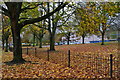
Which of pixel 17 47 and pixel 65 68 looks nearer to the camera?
pixel 65 68

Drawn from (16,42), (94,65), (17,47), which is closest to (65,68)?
(94,65)

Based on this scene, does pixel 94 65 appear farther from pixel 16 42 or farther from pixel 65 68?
pixel 16 42

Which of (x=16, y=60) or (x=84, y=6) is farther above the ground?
(x=84, y=6)

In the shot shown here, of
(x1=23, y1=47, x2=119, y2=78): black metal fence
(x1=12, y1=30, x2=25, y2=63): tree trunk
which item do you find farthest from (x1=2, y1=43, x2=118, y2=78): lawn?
(x1=12, y1=30, x2=25, y2=63): tree trunk

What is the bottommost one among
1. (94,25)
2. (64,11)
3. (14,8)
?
(94,25)

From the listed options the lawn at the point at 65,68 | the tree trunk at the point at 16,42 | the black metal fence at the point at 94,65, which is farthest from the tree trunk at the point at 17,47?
the black metal fence at the point at 94,65

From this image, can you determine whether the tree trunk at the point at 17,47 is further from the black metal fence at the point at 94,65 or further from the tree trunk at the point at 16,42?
the black metal fence at the point at 94,65

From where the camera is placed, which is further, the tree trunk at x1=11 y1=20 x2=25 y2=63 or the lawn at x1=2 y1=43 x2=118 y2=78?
the tree trunk at x1=11 y1=20 x2=25 y2=63

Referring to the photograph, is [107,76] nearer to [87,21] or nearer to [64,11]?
[87,21]

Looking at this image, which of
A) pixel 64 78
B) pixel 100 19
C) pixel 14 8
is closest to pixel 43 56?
pixel 14 8

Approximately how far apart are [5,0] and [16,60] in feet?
12.8

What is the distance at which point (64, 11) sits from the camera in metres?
14.5

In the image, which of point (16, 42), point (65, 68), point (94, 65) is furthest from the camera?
point (16, 42)

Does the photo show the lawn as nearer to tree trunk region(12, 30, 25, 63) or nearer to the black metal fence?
the black metal fence
